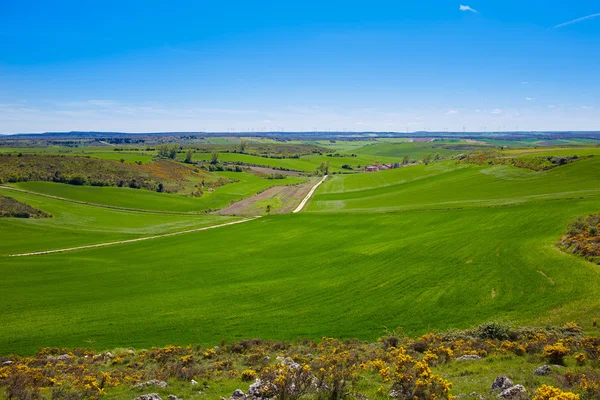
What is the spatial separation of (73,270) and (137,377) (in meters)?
32.3

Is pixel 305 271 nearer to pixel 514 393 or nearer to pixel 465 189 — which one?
pixel 514 393

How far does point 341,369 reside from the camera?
1622cm

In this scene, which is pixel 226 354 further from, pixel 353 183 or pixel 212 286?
pixel 353 183

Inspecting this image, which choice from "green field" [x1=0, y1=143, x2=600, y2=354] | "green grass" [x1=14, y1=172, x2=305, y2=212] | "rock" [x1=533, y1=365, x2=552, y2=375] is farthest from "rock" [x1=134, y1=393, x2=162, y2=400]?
"green grass" [x1=14, y1=172, x2=305, y2=212]

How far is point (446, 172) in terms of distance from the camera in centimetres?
11325

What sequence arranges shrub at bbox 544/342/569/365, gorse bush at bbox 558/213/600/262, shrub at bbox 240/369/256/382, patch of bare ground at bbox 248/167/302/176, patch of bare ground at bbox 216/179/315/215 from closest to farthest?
shrub at bbox 544/342/569/365, shrub at bbox 240/369/256/382, gorse bush at bbox 558/213/600/262, patch of bare ground at bbox 216/179/315/215, patch of bare ground at bbox 248/167/302/176

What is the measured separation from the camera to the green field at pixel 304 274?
28375 millimetres

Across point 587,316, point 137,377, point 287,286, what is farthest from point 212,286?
point 587,316

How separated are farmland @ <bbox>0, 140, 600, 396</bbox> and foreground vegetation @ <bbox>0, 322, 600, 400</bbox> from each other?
2.32 metres

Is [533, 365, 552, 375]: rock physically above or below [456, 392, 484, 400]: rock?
below

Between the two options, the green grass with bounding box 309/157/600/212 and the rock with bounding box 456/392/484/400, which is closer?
the rock with bounding box 456/392/484/400

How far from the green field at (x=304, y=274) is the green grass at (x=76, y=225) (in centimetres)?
38

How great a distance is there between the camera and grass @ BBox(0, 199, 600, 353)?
2827 cm

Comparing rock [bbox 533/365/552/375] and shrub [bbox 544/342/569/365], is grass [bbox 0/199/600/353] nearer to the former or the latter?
shrub [bbox 544/342/569/365]
